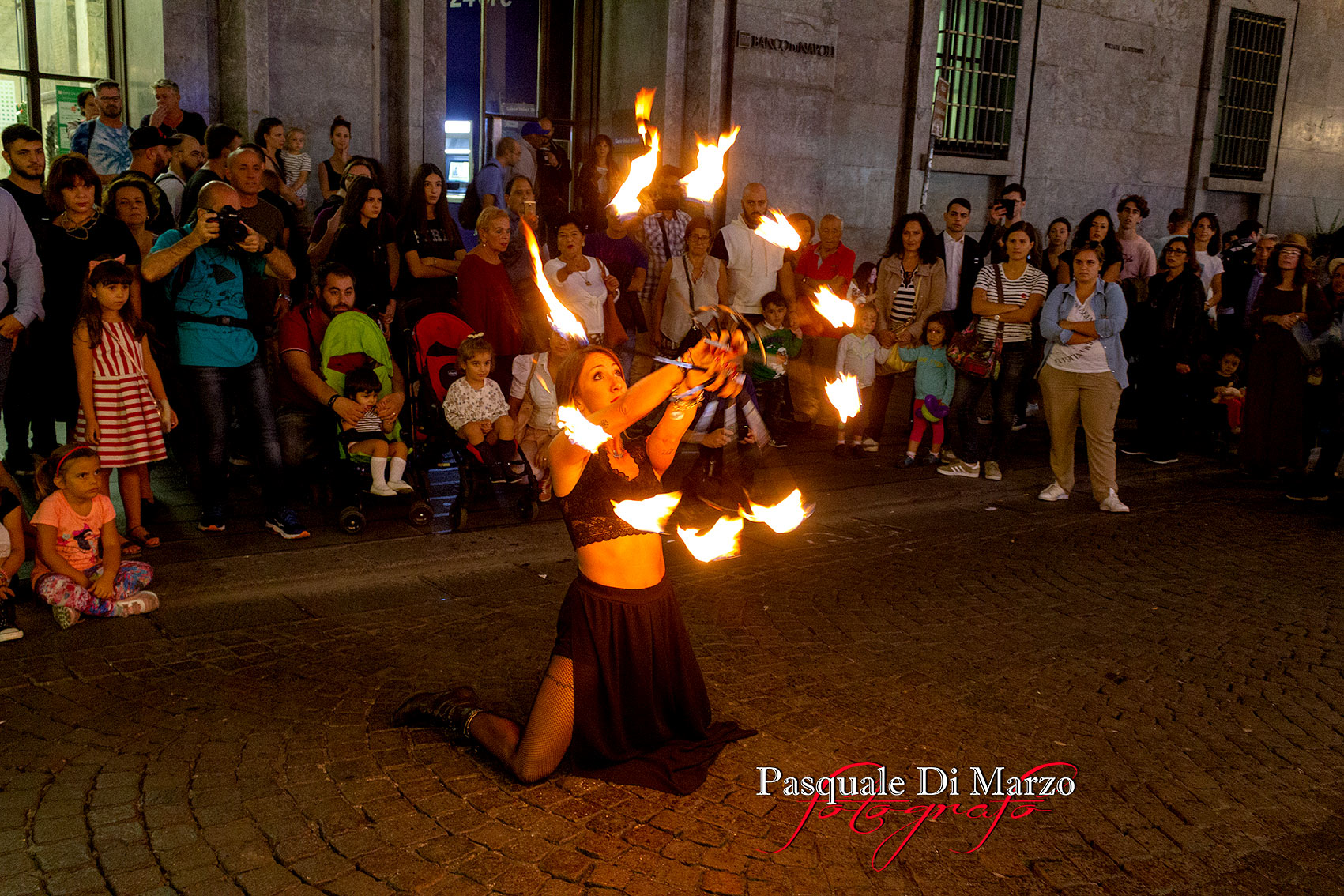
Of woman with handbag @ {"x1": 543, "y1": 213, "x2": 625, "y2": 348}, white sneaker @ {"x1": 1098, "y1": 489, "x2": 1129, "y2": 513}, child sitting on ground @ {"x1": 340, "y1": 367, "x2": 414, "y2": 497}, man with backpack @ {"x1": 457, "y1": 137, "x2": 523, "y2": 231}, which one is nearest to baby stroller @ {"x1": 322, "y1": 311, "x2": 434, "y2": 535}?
child sitting on ground @ {"x1": 340, "y1": 367, "x2": 414, "y2": 497}

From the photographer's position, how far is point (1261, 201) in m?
19.8

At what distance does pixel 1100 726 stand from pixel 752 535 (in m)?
3.19

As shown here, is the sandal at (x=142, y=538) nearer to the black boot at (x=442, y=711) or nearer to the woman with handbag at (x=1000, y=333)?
the black boot at (x=442, y=711)

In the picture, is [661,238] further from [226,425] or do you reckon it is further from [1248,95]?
[1248,95]

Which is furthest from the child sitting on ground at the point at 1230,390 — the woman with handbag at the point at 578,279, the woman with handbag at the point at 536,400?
the woman with handbag at the point at 536,400

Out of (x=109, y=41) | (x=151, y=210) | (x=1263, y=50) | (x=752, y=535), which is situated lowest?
(x=752, y=535)

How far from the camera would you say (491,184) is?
10.3m

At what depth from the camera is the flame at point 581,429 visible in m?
3.85

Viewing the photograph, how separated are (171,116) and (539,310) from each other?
395 centimetres

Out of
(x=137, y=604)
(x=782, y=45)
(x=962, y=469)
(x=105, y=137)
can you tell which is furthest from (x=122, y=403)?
(x=782, y=45)

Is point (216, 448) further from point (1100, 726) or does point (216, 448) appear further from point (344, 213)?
point (1100, 726)

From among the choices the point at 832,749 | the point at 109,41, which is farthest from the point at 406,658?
the point at 109,41

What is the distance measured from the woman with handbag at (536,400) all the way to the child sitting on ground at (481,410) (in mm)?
111

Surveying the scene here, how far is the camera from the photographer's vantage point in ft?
21.1
